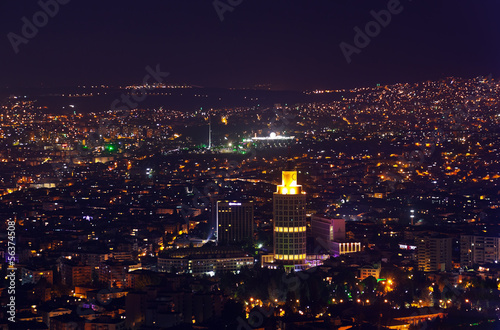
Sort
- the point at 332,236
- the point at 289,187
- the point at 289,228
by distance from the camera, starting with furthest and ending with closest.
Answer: the point at 332,236
the point at 289,187
the point at 289,228

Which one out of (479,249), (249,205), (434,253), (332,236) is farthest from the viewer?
(249,205)

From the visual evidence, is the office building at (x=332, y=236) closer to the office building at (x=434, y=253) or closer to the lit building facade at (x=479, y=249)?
the office building at (x=434, y=253)

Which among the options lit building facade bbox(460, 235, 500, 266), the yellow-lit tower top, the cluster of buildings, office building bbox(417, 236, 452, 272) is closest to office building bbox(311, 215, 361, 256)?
the cluster of buildings

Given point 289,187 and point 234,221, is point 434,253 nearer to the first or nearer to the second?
point 289,187

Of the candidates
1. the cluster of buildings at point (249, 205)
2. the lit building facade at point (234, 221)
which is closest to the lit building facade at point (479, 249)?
the cluster of buildings at point (249, 205)

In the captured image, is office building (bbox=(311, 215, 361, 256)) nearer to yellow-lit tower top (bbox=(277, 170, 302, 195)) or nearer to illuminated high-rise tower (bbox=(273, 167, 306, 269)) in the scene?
illuminated high-rise tower (bbox=(273, 167, 306, 269))

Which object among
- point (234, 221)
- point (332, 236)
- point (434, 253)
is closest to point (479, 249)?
point (434, 253)

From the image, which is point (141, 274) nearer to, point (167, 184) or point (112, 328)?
point (112, 328)
